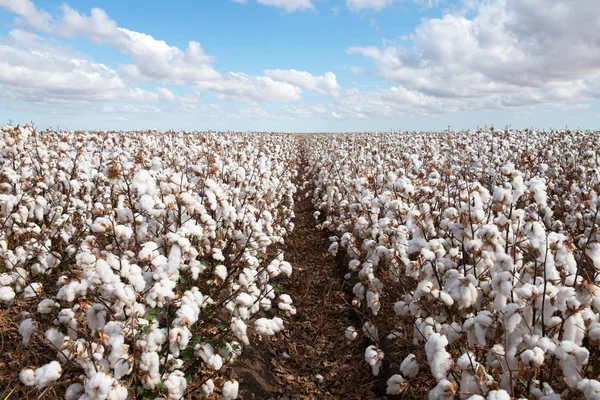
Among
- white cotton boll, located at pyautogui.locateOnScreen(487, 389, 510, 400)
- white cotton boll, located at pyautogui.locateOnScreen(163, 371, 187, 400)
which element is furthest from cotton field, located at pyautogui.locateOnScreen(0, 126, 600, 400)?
white cotton boll, located at pyautogui.locateOnScreen(487, 389, 510, 400)

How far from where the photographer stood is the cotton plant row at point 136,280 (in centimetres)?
297

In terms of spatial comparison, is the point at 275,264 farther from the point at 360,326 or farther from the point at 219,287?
the point at 360,326

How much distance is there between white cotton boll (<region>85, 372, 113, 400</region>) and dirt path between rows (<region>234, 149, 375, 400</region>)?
8.06 ft

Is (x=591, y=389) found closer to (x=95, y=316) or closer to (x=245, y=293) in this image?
(x=245, y=293)

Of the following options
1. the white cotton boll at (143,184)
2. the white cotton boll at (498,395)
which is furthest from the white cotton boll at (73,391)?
the white cotton boll at (498,395)

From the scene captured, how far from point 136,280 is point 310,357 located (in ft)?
12.3

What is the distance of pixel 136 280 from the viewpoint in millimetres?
3123

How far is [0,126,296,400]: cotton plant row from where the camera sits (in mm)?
2971

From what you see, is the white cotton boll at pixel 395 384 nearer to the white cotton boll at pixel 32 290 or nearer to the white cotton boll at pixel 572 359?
the white cotton boll at pixel 572 359

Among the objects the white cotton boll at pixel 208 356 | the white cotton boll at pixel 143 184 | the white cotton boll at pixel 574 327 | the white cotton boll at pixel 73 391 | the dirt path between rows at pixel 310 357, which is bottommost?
the dirt path between rows at pixel 310 357

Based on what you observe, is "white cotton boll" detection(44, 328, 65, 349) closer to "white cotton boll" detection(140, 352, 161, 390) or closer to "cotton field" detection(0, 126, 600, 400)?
"cotton field" detection(0, 126, 600, 400)

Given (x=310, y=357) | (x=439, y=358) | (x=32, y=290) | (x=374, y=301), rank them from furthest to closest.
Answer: (x=310, y=357)
(x=374, y=301)
(x=32, y=290)
(x=439, y=358)

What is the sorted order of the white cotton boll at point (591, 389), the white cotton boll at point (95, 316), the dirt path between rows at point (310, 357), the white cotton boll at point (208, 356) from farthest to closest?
the dirt path between rows at point (310, 357) → the white cotton boll at point (208, 356) → the white cotton boll at point (95, 316) → the white cotton boll at point (591, 389)

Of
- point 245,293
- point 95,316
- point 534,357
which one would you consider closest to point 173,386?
point 95,316
